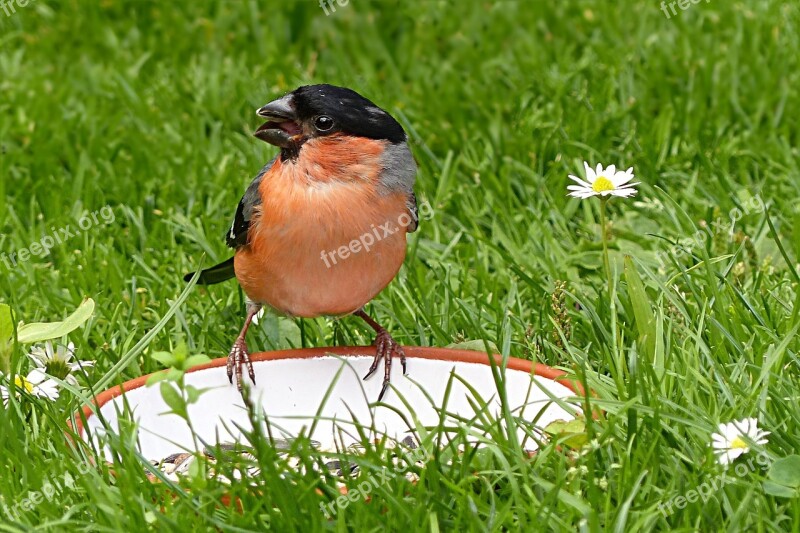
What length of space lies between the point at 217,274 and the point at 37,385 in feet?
2.90

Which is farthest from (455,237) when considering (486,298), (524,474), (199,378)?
(524,474)

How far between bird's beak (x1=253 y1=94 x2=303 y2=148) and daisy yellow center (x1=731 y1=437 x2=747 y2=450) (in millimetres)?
1465

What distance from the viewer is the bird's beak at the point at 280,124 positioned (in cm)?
335

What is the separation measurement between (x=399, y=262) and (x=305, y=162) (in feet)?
1.34

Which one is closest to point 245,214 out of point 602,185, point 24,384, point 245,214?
point 245,214

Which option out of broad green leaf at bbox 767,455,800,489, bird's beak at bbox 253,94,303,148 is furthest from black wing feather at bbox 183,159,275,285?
broad green leaf at bbox 767,455,800,489

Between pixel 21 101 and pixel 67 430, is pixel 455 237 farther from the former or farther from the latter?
pixel 21 101

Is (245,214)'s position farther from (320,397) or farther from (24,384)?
(24,384)

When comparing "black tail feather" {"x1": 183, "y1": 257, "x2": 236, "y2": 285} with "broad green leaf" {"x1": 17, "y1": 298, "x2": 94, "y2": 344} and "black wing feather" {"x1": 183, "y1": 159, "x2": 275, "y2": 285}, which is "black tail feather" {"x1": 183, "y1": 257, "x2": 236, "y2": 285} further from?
"broad green leaf" {"x1": 17, "y1": 298, "x2": 94, "y2": 344}

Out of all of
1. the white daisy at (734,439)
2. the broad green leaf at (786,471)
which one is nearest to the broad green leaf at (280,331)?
the white daisy at (734,439)

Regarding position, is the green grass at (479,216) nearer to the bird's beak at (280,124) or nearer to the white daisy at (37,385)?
the white daisy at (37,385)

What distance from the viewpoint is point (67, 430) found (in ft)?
9.86

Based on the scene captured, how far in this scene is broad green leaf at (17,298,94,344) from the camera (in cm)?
331

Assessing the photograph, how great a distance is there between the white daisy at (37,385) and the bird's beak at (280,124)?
93cm
